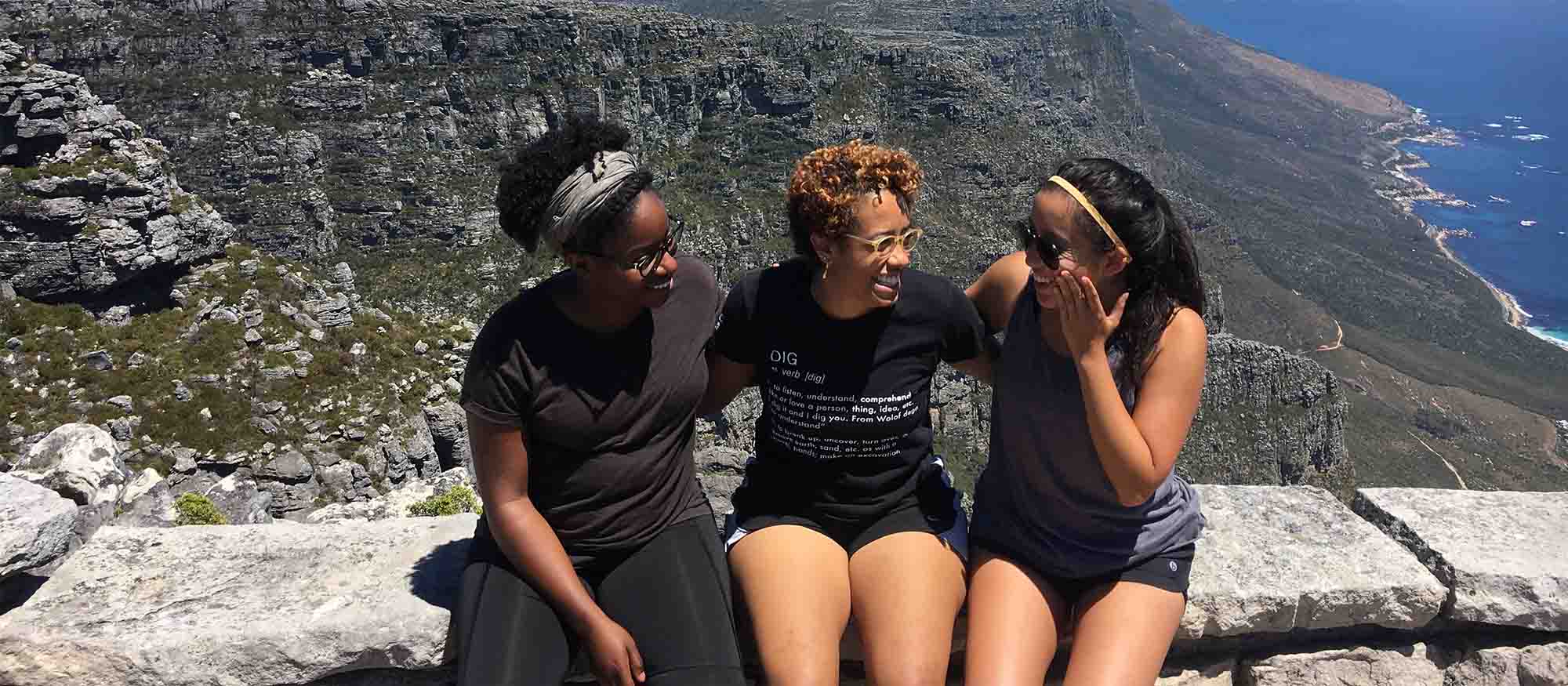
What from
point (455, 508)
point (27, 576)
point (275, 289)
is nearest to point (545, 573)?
point (27, 576)

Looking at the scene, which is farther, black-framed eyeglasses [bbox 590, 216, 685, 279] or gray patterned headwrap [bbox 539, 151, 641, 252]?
black-framed eyeglasses [bbox 590, 216, 685, 279]

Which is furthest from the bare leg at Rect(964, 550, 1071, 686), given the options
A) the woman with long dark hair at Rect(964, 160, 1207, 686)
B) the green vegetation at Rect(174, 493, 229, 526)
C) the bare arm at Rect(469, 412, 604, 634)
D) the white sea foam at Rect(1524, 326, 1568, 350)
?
the white sea foam at Rect(1524, 326, 1568, 350)

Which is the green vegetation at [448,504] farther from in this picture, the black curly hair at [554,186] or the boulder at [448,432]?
the black curly hair at [554,186]

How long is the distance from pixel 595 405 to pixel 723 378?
2.26 feet

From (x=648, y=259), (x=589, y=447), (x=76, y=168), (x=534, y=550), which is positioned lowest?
(x=76, y=168)

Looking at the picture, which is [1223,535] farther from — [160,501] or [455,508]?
[455,508]

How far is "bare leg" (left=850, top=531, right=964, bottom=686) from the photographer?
12.0 feet

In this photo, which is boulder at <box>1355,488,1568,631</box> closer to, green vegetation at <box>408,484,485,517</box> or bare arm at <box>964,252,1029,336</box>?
bare arm at <box>964,252,1029,336</box>

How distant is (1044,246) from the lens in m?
3.77

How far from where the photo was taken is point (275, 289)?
30.7 meters

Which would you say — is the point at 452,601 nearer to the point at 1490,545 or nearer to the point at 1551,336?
the point at 1490,545

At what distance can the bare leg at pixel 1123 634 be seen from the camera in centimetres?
367

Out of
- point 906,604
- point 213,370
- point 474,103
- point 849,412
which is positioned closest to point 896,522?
point 906,604

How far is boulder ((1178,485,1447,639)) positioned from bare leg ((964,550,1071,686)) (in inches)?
30.9
